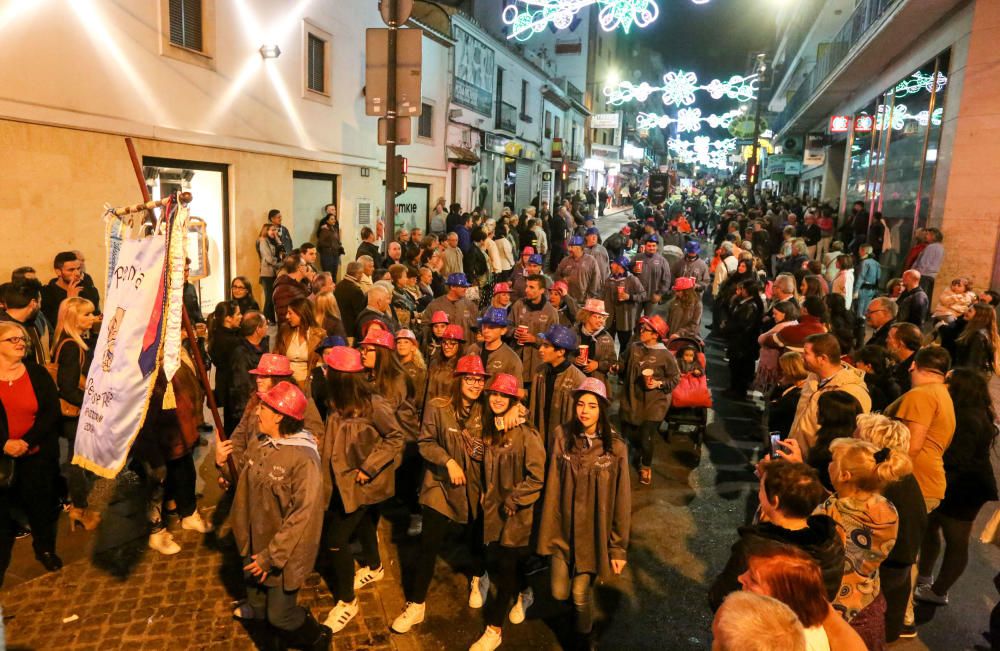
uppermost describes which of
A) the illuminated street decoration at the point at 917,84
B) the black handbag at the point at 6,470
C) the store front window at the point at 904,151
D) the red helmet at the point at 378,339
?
the illuminated street decoration at the point at 917,84

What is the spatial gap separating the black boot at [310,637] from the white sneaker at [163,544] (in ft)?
5.74

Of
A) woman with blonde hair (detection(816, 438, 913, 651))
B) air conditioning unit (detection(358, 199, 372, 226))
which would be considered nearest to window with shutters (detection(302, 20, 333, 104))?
air conditioning unit (detection(358, 199, 372, 226))

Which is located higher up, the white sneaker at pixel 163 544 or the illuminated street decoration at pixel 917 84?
the illuminated street decoration at pixel 917 84

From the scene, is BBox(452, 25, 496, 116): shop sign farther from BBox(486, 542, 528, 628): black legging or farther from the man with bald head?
BBox(486, 542, 528, 628): black legging

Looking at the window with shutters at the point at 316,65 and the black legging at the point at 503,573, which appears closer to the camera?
the black legging at the point at 503,573

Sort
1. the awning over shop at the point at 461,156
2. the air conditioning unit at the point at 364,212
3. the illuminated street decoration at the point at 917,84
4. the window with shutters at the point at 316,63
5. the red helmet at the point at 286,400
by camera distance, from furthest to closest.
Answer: the awning over shop at the point at 461,156
the air conditioning unit at the point at 364,212
the window with shutters at the point at 316,63
the illuminated street decoration at the point at 917,84
the red helmet at the point at 286,400

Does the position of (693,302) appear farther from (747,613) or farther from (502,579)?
(747,613)

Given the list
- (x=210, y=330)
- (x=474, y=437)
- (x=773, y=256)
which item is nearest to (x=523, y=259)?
(x=210, y=330)

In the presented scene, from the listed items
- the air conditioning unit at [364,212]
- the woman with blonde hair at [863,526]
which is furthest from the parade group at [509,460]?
the air conditioning unit at [364,212]

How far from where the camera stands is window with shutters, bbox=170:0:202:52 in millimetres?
11102

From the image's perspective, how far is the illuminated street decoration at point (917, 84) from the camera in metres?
13.7

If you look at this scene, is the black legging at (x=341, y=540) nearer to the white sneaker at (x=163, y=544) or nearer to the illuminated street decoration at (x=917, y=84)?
the white sneaker at (x=163, y=544)

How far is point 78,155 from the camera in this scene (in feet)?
31.4

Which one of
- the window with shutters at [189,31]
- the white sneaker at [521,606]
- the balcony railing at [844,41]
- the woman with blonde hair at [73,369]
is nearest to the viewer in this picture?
the white sneaker at [521,606]
